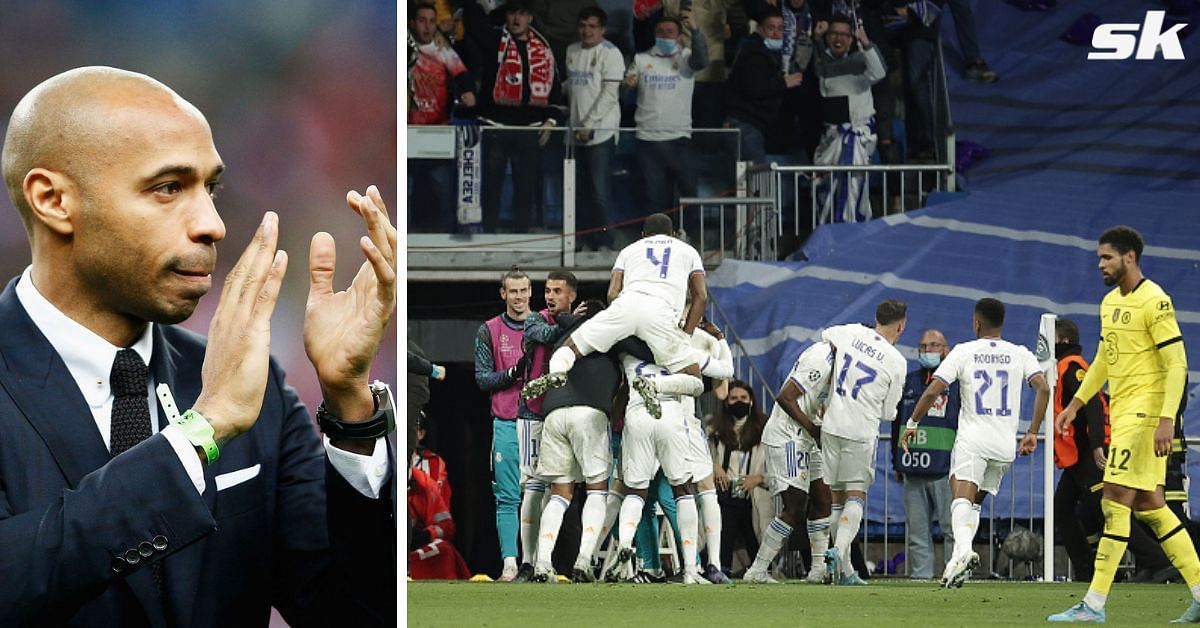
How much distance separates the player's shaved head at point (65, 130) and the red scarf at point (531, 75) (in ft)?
40.2

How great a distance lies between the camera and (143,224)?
226 cm

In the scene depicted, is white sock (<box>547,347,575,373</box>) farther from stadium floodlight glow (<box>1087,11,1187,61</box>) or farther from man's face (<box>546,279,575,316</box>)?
stadium floodlight glow (<box>1087,11,1187,61</box>)

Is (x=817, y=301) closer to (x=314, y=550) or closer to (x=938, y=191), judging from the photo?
(x=938, y=191)

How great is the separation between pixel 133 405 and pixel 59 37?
0.52 meters

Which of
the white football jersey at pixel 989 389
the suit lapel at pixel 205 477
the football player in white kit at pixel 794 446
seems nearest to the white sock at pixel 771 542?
the football player in white kit at pixel 794 446

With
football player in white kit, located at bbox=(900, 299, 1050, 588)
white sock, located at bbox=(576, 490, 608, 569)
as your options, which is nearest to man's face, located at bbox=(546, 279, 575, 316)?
white sock, located at bbox=(576, 490, 608, 569)

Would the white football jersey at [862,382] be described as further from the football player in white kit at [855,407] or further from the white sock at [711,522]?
the white sock at [711,522]

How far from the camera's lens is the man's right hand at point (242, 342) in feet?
7.11

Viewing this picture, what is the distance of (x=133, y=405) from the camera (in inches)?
91.1

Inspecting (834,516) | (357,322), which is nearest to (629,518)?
(834,516)

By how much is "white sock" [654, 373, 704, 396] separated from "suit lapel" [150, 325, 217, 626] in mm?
7823

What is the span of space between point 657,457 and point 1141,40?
7704mm

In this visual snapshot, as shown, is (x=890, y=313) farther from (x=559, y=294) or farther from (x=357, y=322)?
(x=357, y=322)

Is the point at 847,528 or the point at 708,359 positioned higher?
the point at 708,359
